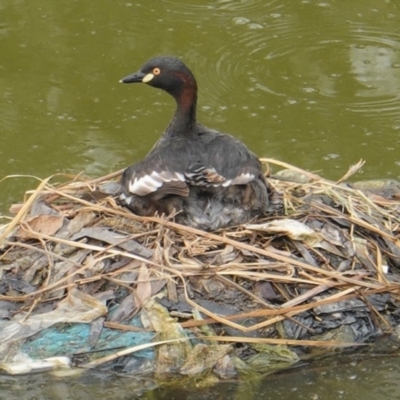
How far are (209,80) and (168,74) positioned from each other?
2.31m

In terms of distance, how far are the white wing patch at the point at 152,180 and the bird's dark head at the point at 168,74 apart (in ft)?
2.16

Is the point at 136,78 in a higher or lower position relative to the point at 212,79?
higher

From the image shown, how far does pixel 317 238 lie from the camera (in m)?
6.13

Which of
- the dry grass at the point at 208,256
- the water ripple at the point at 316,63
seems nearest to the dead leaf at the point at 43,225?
the dry grass at the point at 208,256

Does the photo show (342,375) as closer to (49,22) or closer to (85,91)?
(85,91)

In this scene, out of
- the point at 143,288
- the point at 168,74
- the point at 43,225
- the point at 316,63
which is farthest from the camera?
the point at 316,63

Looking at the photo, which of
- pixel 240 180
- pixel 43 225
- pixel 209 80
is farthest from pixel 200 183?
pixel 209 80

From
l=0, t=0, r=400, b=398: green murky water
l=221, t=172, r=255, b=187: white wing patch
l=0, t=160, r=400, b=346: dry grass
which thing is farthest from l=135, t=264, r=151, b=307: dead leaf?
l=0, t=0, r=400, b=398: green murky water

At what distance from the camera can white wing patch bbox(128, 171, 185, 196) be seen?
6.01 metres

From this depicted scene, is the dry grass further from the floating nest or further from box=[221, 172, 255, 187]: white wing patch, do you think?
box=[221, 172, 255, 187]: white wing patch

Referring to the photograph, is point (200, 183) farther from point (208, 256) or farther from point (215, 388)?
point (215, 388)

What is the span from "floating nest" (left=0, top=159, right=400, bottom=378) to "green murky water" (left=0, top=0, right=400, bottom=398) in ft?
4.48

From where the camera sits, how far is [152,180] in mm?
6059

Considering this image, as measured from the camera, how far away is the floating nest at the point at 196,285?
567cm
